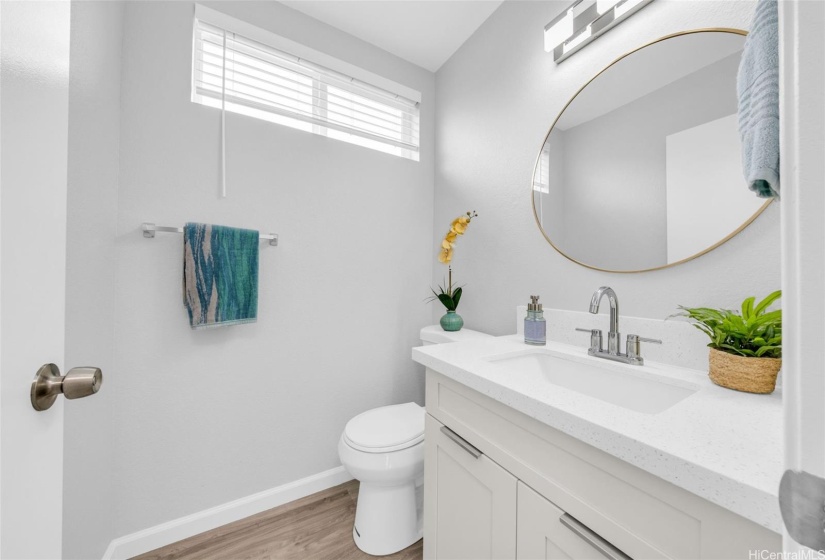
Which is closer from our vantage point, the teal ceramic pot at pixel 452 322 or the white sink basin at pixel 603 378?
the white sink basin at pixel 603 378

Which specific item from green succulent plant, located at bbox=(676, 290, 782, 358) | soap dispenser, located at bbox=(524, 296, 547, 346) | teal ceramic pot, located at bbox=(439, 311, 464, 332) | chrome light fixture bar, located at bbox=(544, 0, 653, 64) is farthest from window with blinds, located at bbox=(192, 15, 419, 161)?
green succulent plant, located at bbox=(676, 290, 782, 358)

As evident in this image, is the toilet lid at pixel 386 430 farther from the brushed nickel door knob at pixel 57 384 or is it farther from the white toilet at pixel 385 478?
the brushed nickel door knob at pixel 57 384

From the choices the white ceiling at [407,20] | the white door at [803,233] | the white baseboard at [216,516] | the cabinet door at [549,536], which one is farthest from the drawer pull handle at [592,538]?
the white ceiling at [407,20]

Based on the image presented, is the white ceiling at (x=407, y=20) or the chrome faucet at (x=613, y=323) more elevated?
the white ceiling at (x=407, y=20)

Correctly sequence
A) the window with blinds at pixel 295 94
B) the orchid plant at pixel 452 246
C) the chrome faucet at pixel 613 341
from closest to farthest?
the chrome faucet at pixel 613 341 → the window with blinds at pixel 295 94 → the orchid plant at pixel 452 246

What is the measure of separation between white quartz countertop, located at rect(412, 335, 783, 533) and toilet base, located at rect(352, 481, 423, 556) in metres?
0.79

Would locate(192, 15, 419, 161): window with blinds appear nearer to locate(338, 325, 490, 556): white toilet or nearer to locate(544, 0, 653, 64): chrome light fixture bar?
locate(544, 0, 653, 64): chrome light fixture bar

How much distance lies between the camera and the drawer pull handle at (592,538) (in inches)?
19.9

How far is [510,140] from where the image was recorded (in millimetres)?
1450

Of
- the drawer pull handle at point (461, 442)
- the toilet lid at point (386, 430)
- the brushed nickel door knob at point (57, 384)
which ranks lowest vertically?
the toilet lid at point (386, 430)

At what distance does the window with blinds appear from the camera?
1.39 meters

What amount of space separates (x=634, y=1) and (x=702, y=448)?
4.35ft

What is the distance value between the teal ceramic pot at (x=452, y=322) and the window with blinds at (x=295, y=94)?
1063 mm

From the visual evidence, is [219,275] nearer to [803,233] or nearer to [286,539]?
[286,539]
